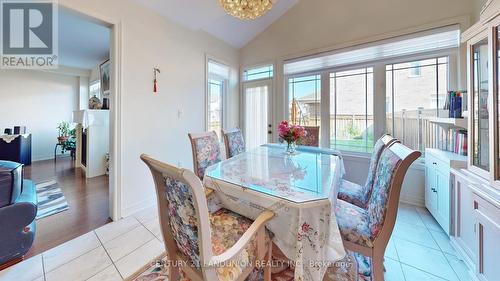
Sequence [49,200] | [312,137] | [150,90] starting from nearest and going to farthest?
[150,90], [49,200], [312,137]

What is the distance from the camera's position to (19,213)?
1566 mm

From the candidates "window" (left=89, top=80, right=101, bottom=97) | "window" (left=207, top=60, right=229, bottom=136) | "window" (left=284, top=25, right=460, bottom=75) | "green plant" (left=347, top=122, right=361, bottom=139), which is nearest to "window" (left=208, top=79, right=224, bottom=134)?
"window" (left=207, top=60, right=229, bottom=136)

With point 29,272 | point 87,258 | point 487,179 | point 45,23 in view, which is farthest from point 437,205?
point 45,23

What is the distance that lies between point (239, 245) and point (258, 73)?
3.77 meters

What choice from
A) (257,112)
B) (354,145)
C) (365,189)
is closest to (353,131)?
(354,145)

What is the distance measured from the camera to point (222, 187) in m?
1.30

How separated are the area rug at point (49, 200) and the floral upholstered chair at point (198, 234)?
247 centimetres

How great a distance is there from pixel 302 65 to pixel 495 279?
3.30m

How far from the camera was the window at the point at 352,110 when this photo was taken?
317 centimetres

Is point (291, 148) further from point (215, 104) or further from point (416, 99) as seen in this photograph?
point (215, 104)

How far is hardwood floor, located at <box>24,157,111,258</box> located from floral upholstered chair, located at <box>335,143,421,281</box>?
252cm

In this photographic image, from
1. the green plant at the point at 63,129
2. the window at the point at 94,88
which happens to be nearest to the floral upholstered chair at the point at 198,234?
the window at the point at 94,88

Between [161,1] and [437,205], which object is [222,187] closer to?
[437,205]

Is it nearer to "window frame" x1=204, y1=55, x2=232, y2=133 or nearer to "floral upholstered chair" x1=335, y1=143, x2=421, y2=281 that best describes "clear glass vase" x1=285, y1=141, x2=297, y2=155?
"floral upholstered chair" x1=335, y1=143, x2=421, y2=281
